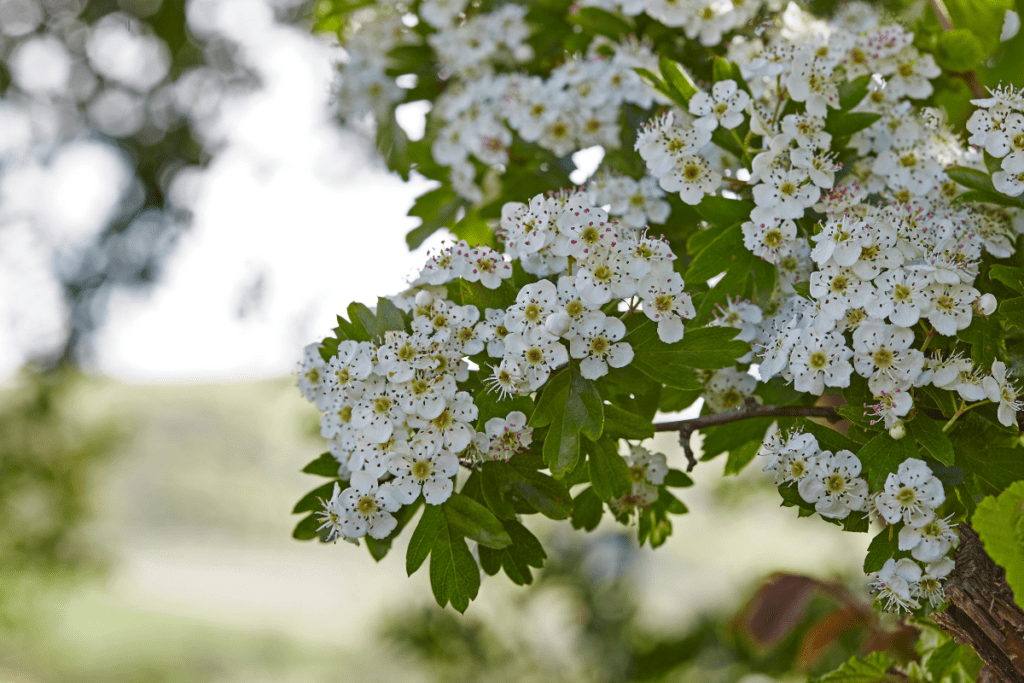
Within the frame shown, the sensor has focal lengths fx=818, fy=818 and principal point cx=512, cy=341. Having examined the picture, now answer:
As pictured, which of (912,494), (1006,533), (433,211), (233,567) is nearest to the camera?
(1006,533)

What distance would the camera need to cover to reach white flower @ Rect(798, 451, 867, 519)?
87 centimetres

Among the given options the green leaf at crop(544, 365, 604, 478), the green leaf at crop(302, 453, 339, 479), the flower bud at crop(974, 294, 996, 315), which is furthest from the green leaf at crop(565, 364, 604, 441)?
the flower bud at crop(974, 294, 996, 315)

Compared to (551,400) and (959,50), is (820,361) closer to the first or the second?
(551,400)

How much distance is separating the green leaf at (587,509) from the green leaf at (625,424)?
0.22m

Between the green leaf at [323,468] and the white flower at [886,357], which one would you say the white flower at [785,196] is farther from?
the green leaf at [323,468]

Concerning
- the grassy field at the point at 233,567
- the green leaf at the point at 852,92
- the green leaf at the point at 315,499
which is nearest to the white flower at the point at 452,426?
the green leaf at the point at 315,499

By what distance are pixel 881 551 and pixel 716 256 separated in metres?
0.39

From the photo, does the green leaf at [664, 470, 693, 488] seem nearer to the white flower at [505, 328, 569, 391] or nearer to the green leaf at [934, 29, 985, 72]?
the white flower at [505, 328, 569, 391]

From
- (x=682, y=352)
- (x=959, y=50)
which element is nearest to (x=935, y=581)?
(x=682, y=352)

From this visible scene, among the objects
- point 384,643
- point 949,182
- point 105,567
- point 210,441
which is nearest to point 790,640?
point 384,643

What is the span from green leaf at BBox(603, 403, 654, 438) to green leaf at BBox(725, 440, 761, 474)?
30 cm

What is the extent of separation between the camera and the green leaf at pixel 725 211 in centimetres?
104

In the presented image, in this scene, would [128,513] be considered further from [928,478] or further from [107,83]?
[928,478]

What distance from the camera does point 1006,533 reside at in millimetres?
726
